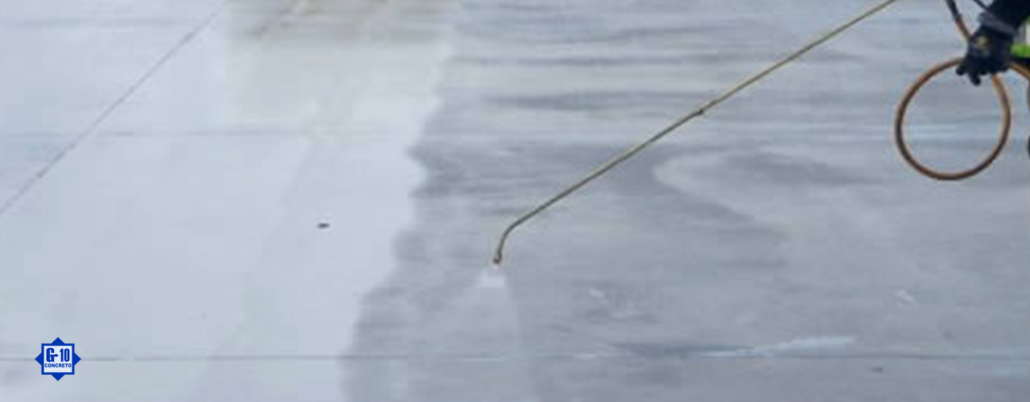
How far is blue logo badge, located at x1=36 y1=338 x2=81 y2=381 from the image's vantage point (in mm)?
7910

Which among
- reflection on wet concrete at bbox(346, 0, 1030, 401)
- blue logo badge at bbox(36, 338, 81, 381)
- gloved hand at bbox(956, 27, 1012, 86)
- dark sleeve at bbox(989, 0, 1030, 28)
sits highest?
dark sleeve at bbox(989, 0, 1030, 28)

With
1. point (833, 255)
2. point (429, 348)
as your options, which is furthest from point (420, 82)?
point (429, 348)

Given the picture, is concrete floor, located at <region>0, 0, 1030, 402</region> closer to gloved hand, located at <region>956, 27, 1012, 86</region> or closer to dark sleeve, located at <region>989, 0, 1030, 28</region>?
gloved hand, located at <region>956, 27, 1012, 86</region>

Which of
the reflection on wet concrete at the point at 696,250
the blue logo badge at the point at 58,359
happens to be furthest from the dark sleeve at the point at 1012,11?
the blue logo badge at the point at 58,359

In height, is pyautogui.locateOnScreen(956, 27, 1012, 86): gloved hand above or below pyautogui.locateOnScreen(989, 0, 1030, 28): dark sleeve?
below

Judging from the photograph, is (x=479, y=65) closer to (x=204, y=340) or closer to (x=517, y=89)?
(x=517, y=89)

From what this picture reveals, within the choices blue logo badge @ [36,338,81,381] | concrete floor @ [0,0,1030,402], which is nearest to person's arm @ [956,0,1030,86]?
concrete floor @ [0,0,1030,402]

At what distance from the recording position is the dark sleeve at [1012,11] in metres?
7.41

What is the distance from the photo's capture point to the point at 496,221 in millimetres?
9984

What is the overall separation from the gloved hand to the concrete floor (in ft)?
3.64

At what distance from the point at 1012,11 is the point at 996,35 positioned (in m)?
0.10

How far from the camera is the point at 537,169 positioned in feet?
36.1

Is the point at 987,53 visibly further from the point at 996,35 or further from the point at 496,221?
the point at 496,221

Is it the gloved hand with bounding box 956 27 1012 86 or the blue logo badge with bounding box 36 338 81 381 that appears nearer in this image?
the gloved hand with bounding box 956 27 1012 86
